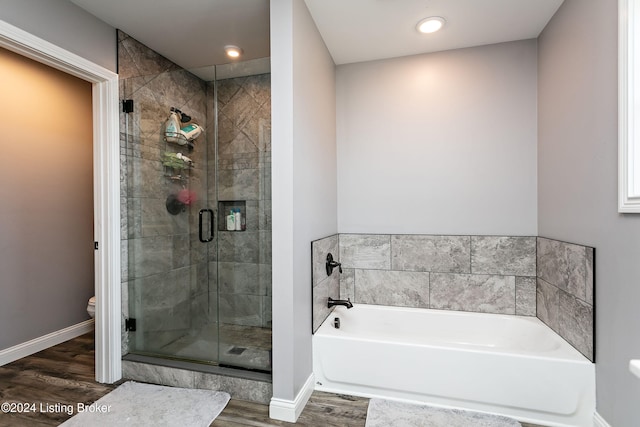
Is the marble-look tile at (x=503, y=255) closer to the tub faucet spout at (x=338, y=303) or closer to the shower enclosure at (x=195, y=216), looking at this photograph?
the tub faucet spout at (x=338, y=303)

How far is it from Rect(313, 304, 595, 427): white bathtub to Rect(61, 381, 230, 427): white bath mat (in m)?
0.71


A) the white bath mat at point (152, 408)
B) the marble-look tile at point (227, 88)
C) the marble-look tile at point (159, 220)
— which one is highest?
the marble-look tile at point (227, 88)

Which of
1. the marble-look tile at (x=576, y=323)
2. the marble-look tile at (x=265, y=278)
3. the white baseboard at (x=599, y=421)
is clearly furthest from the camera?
the marble-look tile at (x=265, y=278)

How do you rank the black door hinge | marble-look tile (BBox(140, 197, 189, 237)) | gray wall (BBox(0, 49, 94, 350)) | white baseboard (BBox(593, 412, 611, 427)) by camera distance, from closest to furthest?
1. white baseboard (BBox(593, 412, 611, 427))
2. the black door hinge
3. marble-look tile (BBox(140, 197, 189, 237))
4. gray wall (BBox(0, 49, 94, 350))

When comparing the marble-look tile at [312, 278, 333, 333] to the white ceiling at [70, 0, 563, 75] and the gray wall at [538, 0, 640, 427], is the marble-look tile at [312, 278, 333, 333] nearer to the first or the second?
the gray wall at [538, 0, 640, 427]

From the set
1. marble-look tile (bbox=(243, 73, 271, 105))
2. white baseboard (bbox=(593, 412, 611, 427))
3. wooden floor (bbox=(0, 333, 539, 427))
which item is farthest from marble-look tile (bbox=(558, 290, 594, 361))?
marble-look tile (bbox=(243, 73, 271, 105))

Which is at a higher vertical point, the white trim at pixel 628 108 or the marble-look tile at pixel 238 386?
the white trim at pixel 628 108

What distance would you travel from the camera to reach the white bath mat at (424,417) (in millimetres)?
1707

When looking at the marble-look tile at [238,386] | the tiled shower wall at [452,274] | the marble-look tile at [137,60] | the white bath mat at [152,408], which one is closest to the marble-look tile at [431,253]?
the tiled shower wall at [452,274]

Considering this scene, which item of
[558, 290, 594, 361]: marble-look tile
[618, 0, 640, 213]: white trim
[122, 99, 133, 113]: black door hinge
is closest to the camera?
[618, 0, 640, 213]: white trim

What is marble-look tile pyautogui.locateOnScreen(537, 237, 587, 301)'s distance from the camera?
1.74 meters

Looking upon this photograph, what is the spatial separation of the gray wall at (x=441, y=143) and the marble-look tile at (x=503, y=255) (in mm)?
73

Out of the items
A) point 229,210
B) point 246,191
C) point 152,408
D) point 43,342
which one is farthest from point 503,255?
point 43,342

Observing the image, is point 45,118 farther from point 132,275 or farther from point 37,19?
point 132,275
